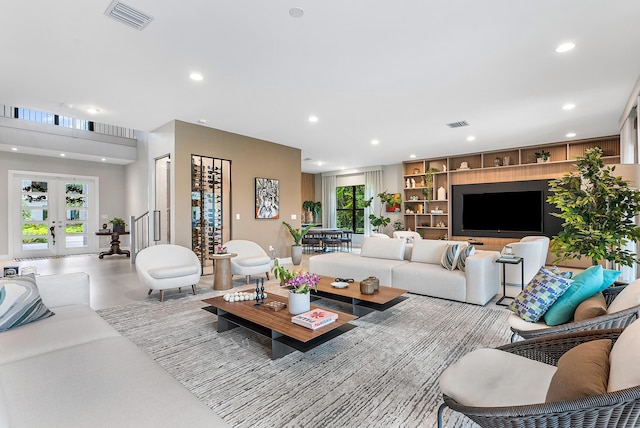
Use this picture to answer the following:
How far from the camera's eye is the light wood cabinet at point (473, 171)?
7090 millimetres

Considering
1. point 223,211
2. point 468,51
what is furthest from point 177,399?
point 223,211

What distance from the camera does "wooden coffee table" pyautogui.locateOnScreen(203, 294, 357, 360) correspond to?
234cm

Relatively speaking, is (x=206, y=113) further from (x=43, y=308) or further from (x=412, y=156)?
(x=412, y=156)

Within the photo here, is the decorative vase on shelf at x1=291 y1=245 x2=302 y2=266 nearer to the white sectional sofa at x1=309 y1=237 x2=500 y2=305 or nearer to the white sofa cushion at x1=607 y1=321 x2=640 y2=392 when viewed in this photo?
the white sectional sofa at x1=309 y1=237 x2=500 y2=305

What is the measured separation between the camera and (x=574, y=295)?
2.05m

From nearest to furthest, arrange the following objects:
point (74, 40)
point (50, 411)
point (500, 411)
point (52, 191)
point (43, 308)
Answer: point (500, 411)
point (50, 411)
point (43, 308)
point (74, 40)
point (52, 191)

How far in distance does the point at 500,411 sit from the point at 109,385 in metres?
1.61

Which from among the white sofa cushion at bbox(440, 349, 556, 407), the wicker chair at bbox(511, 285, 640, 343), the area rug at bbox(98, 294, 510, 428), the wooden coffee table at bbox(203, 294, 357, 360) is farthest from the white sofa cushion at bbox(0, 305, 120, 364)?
the wicker chair at bbox(511, 285, 640, 343)

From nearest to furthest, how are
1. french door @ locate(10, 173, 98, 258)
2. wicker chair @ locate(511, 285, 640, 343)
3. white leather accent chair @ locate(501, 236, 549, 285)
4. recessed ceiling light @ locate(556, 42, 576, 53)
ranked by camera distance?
wicker chair @ locate(511, 285, 640, 343) → recessed ceiling light @ locate(556, 42, 576, 53) → white leather accent chair @ locate(501, 236, 549, 285) → french door @ locate(10, 173, 98, 258)

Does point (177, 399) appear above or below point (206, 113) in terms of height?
below

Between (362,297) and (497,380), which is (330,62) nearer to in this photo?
(362,297)

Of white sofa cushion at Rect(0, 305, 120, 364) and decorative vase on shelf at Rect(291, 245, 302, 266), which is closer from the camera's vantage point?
white sofa cushion at Rect(0, 305, 120, 364)

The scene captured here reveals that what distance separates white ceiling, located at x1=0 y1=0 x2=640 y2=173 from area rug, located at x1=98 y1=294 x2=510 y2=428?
9.33ft

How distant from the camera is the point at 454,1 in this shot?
2.42 metres
